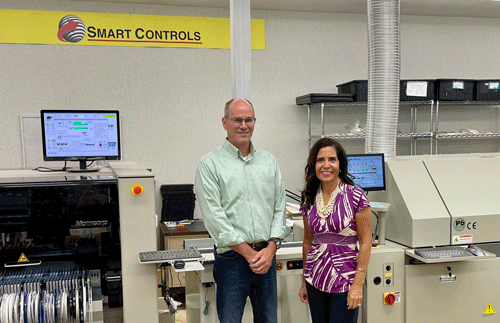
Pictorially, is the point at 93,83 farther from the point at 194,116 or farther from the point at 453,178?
the point at 453,178

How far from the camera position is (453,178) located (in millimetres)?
2740

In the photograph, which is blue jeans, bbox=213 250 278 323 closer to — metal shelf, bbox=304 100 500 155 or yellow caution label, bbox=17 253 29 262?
yellow caution label, bbox=17 253 29 262

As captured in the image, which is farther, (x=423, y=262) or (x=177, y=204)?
(x=177, y=204)

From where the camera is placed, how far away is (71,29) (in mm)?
4223

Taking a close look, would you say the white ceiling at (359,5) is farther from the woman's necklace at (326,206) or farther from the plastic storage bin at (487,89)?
the woman's necklace at (326,206)

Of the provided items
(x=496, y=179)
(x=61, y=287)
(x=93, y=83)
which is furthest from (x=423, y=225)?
(x=93, y=83)

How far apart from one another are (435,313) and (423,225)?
510mm

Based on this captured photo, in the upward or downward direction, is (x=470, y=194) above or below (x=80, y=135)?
below

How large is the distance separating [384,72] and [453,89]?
2134mm

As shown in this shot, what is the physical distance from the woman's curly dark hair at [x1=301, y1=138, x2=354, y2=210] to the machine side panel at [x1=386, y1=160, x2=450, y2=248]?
2.36 feet

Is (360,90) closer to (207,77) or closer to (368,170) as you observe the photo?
(207,77)

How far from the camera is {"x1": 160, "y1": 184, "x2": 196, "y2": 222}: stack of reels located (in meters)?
4.31

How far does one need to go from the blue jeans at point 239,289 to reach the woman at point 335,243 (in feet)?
0.59

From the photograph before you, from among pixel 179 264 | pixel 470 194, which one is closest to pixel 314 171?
pixel 179 264
